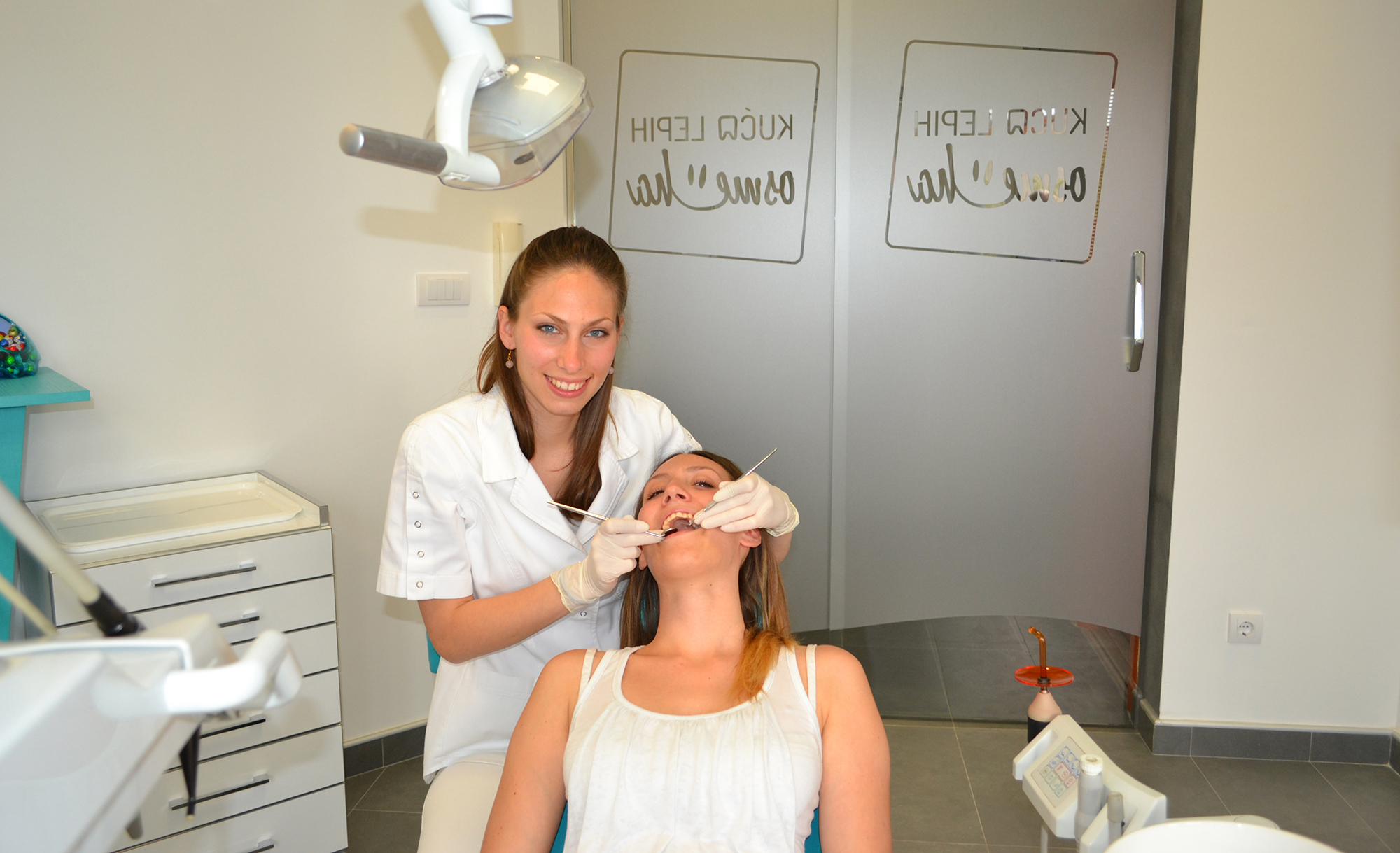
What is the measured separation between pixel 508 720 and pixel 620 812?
1.39ft

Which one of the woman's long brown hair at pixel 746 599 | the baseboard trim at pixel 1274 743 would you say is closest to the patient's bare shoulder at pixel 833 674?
the woman's long brown hair at pixel 746 599

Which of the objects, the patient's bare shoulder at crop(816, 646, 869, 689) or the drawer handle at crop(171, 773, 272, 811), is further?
the drawer handle at crop(171, 773, 272, 811)

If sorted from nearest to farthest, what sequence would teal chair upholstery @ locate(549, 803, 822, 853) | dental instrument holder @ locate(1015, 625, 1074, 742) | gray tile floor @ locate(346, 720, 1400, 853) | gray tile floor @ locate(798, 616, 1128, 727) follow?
teal chair upholstery @ locate(549, 803, 822, 853) < gray tile floor @ locate(346, 720, 1400, 853) < dental instrument holder @ locate(1015, 625, 1074, 742) < gray tile floor @ locate(798, 616, 1128, 727)

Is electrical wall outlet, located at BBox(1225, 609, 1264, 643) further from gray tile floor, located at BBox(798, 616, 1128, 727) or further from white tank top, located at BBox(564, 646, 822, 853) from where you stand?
white tank top, located at BBox(564, 646, 822, 853)

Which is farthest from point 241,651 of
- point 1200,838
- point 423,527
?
point 1200,838

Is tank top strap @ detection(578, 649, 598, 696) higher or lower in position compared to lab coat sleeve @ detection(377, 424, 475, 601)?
lower

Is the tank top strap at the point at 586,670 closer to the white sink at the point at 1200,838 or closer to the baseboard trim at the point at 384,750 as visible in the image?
the white sink at the point at 1200,838

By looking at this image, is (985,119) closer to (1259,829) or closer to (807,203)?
(807,203)

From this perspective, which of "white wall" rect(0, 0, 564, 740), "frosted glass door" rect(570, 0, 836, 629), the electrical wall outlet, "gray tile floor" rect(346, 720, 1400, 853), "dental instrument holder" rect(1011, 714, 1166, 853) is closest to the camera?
"dental instrument holder" rect(1011, 714, 1166, 853)

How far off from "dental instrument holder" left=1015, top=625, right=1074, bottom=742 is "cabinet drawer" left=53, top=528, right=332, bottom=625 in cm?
163

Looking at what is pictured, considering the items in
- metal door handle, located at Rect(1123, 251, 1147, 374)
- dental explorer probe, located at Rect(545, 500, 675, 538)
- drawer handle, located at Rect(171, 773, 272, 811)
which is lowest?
drawer handle, located at Rect(171, 773, 272, 811)

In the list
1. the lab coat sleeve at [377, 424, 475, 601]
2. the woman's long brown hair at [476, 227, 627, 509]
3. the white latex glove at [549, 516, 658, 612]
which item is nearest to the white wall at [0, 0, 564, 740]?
the woman's long brown hair at [476, 227, 627, 509]

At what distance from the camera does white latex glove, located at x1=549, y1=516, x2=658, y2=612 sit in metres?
1.46

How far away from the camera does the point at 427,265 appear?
2.46 metres
